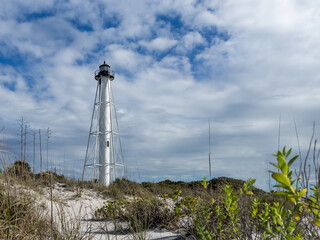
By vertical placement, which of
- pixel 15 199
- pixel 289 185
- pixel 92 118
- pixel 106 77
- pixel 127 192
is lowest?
pixel 127 192

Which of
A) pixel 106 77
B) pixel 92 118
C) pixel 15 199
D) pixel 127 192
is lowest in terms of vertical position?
pixel 127 192

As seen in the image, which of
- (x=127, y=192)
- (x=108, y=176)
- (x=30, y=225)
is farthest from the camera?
(x=108, y=176)

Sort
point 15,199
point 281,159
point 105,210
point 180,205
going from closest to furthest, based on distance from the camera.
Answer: point 281,159, point 15,199, point 180,205, point 105,210

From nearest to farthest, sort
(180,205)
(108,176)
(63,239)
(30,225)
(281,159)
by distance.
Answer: (281,159), (63,239), (30,225), (180,205), (108,176)

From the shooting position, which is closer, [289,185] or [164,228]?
[289,185]

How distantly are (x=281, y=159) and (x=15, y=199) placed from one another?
4456mm

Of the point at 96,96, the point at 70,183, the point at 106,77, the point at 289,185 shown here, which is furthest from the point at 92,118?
the point at 289,185

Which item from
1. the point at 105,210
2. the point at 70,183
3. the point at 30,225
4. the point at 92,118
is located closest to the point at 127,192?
the point at 70,183

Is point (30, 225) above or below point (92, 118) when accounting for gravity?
below

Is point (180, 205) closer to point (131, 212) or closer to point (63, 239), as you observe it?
point (131, 212)

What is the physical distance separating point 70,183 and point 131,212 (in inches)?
245

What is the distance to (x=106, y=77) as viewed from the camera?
64.3 feet

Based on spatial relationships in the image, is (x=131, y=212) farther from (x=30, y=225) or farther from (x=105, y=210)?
(x=30, y=225)

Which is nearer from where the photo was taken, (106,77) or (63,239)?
(63,239)
